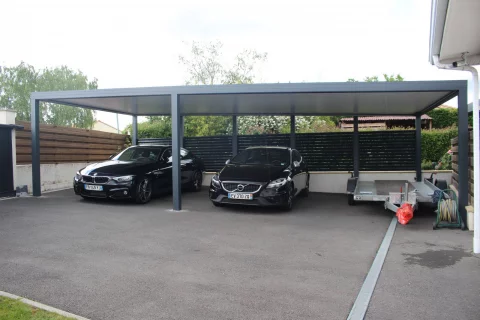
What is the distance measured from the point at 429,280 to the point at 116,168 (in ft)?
23.9

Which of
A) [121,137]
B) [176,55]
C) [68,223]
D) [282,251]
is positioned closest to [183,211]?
[68,223]

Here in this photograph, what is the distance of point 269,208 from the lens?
915cm

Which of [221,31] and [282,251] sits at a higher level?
[221,31]

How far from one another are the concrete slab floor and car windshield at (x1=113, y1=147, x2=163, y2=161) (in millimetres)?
6450

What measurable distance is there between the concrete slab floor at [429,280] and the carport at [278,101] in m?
1.79

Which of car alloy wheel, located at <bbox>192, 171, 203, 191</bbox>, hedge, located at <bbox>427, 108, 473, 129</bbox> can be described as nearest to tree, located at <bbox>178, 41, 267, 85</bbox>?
hedge, located at <bbox>427, 108, 473, 129</bbox>

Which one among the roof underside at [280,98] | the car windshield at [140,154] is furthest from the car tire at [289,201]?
the car windshield at [140,154]

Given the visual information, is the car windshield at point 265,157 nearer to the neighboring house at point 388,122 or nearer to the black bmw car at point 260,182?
the black bmw car at point 260,182

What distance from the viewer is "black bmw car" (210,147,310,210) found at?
319 inches

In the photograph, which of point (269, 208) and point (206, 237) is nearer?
point (206, 237)

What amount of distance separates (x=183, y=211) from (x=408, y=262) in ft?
16.4

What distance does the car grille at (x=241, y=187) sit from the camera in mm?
8133

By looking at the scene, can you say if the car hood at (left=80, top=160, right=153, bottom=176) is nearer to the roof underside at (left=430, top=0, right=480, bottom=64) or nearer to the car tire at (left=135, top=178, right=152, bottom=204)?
the car tire at (left=135, top=178, right=152, bottom=204)

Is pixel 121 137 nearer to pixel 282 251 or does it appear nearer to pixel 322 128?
pixel 322 128
